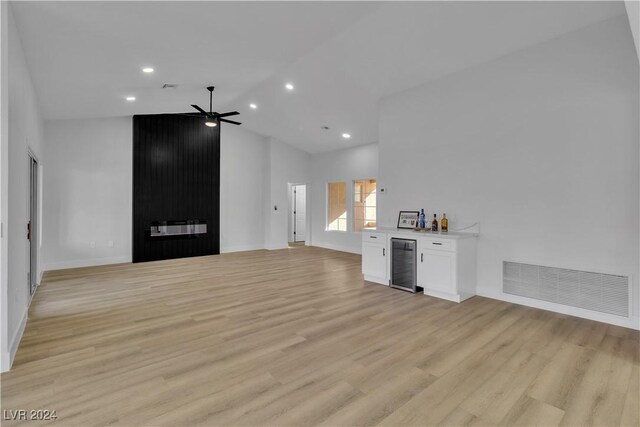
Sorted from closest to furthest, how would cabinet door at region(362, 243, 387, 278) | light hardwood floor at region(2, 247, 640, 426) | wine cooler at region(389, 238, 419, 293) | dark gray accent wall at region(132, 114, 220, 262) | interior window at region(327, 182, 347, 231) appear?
1. light hardwood floor at region(2, 247, 640, 426)
2. wine cooler at region(389, 238, 419, 293)
3. cabinet door at region(362, 243, 387, 278)
4. dark gray accent wall at region(132, 114, 220, 262)
5. interior window at region(327, 182, 347, 231)

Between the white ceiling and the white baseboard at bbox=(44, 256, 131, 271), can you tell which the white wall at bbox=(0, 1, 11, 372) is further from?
the white baseboard at bbox=(44, 256, 131, 271)

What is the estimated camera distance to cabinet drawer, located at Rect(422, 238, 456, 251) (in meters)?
4.27

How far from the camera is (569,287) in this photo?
376cm

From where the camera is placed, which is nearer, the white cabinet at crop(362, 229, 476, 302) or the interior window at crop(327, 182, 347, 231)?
the white cabinet at crop(362, 229, 476, 302)


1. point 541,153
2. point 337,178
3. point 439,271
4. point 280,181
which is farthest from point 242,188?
point 541,153

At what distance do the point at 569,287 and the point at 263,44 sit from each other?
4649mm

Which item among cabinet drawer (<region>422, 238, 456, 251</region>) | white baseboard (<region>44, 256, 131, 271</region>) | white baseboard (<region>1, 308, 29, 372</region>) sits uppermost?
cabinet drawer (<region>422, 238, 456, 251</region>)

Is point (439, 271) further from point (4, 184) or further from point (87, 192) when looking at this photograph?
point (87, 192)

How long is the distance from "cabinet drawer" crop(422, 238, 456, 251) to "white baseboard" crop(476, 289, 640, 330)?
82 centimetres

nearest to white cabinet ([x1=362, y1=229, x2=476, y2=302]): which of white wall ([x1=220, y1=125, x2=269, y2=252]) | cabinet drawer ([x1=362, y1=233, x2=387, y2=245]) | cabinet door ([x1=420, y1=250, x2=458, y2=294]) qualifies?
cabinet door ([x1=420, y1=250, x2=458, y2=294])

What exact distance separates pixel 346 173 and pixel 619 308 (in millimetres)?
6351

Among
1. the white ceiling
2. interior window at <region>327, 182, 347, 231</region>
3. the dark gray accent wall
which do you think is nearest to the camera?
the white ceiling

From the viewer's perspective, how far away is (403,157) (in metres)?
5.43

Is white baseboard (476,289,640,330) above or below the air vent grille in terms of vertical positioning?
below
